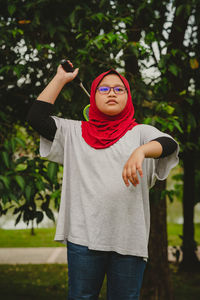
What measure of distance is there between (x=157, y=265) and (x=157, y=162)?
2882 mm

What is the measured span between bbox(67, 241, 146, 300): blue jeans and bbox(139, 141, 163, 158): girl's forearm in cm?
52

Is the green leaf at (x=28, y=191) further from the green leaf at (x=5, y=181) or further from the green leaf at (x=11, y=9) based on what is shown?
the green leaf at (x=11, y=9)

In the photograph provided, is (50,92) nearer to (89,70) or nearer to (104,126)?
(104,126)

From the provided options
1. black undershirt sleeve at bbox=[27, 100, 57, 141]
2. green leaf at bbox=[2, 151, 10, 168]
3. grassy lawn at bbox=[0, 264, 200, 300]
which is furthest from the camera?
grassy lawn at bbox=[0, 264, 200, 300]

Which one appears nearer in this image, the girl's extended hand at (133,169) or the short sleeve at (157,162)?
the girl's extended hand at (133,169)

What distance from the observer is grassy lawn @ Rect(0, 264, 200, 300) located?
5.77 meters

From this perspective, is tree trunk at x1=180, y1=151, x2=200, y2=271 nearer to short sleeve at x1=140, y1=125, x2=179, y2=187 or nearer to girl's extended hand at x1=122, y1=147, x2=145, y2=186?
short sleeve at x1=140, y1=125, x2=179, y2=187

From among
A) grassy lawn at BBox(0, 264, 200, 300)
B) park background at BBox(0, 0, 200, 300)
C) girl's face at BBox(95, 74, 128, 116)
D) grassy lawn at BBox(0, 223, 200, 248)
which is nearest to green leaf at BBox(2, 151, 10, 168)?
park background at BBox(0, 0, 200, 300)

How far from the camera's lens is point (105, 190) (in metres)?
1.83

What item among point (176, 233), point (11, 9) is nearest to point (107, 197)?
point (11, 9)

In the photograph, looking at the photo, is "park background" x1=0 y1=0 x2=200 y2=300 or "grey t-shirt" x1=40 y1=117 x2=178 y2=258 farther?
"park background" x1=0 y1=0 x2=200 y2=300

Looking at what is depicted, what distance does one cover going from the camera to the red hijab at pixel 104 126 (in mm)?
1899

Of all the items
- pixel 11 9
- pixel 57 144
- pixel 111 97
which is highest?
pixel 11 9

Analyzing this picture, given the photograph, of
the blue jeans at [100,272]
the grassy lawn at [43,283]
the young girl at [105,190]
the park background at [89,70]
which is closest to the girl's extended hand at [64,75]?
the young girl at [105,190]
